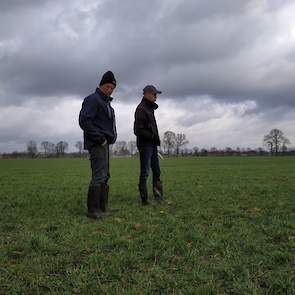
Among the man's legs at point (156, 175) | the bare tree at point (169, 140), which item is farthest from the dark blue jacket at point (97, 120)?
the bare tree at point (169, 140)

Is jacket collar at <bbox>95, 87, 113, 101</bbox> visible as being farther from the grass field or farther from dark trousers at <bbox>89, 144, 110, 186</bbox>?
the grass field

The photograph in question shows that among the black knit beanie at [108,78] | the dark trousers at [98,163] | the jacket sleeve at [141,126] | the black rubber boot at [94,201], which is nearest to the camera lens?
the black rubber boot at [94,201]

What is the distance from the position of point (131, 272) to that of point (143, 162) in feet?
15.6

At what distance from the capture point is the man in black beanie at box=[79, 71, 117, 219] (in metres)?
7.14

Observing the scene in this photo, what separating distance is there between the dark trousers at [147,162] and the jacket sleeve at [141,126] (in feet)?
0.96

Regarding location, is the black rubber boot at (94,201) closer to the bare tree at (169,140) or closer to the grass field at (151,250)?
the grass field at (151,250)

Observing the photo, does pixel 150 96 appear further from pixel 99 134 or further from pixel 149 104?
pixel 99 134

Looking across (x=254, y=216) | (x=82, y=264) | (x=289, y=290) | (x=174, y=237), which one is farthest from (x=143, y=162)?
(x=289, y=290)

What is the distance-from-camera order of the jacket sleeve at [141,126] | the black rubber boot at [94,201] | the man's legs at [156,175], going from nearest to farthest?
the black rubber boot at [94,201], the jacket sleeve at [141,126], the man's legs at [156,175]

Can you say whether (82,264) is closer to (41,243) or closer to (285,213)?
(41,243)

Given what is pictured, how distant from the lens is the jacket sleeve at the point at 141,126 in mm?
8766

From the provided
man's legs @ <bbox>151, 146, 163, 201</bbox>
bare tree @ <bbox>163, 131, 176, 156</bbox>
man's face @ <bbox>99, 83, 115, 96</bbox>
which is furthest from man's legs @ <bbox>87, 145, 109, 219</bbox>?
bare tree @ <bbox>163, 131, 176, 156</bbox>

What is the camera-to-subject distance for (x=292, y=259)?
4.35 meters

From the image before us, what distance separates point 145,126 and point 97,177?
2.08 metres
